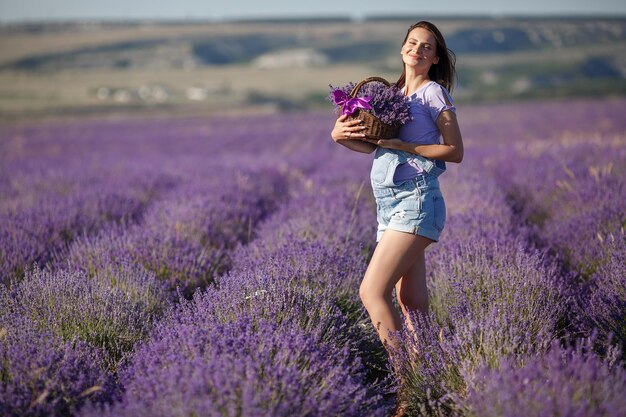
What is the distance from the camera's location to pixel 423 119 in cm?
244

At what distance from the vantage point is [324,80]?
7119cm

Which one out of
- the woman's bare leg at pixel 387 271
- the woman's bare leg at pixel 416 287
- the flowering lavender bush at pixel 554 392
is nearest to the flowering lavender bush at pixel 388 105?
the woman's bare leg at pixel 387 271

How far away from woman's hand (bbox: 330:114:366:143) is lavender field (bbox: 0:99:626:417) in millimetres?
753

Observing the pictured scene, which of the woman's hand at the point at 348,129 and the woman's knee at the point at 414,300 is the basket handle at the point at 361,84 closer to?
the woman's hand at the point at 348,129

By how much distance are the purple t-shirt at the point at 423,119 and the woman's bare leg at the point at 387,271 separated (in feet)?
0.86

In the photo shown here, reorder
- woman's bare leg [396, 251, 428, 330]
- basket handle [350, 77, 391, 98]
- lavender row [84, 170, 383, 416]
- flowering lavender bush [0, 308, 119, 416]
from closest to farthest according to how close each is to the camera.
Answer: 1. lavender row [84, 170, 383, 416]
2. flowering lavender bush [0, 308, 119, 416]
3. basket handle [350, 77, 391, 98]
4. woman's bare leg [396, 251, 428, 330]

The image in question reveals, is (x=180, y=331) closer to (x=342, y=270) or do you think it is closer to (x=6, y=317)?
(x=6, y=317)

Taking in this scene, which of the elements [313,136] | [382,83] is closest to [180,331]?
[382,83]

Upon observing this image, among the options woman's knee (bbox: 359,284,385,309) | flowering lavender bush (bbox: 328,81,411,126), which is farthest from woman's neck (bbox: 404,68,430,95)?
woman's knee (bbox: 359,284,385,309)

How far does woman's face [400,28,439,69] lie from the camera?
2480 mm

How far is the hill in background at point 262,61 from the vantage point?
2047 inches

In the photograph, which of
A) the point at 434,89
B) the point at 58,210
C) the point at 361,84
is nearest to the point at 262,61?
the point at 58,210

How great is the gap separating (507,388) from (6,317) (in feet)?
6.86

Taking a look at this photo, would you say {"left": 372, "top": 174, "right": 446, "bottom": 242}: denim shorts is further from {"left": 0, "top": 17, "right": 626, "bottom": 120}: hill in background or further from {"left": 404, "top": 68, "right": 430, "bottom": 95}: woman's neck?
{"left": 0, "top": 17, "right": 626, "bottom": 120}: hill in background
